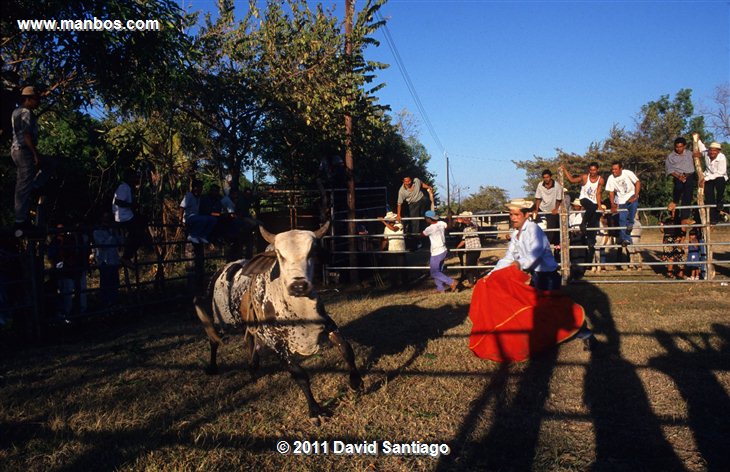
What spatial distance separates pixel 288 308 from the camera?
5094 mm

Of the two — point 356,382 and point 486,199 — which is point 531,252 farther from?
point 486,199

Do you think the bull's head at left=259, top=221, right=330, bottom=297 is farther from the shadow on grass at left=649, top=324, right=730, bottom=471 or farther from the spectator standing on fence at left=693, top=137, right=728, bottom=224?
the spectator standing on fence at left=693, top=137, right=728, bottom=224

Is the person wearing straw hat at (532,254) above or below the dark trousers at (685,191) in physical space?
below

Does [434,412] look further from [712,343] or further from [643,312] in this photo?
[643,312]

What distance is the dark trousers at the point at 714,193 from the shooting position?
10859mm

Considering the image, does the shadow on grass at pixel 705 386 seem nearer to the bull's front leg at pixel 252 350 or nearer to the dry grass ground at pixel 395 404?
the dry grass ground at pixel 395 404

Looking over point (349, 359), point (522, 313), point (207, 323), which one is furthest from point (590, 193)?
point (207, 323)

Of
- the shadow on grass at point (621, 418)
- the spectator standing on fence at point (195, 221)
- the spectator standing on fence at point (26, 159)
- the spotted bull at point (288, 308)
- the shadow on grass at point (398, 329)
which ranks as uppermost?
the spectator standing on fence at point (26, 159)

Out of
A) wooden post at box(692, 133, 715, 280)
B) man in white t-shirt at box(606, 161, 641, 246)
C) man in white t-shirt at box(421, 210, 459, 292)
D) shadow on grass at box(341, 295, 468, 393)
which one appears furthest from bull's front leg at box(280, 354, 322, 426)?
wooden post at box(692, 133, 715, 280)

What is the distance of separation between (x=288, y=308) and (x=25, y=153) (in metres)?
5.05

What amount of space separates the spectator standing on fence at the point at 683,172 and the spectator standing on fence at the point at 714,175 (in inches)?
9.4

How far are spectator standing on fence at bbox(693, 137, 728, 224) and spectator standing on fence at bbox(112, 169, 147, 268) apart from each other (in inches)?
434

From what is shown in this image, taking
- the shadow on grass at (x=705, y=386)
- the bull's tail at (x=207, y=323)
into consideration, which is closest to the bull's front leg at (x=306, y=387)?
the bull's tail at (x=207, y=323)

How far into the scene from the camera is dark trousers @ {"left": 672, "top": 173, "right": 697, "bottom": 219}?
11211 millimetres
